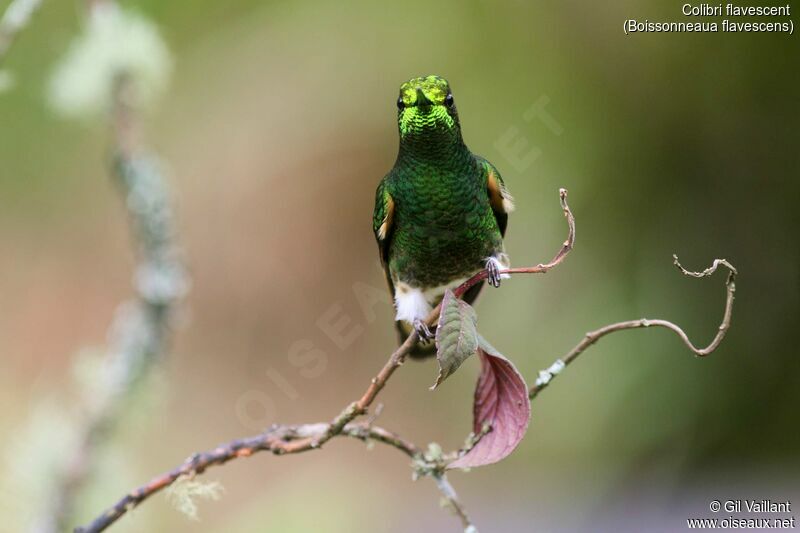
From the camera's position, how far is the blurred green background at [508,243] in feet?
11.0

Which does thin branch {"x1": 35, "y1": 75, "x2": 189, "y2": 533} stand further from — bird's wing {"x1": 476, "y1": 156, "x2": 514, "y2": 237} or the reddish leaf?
bird's wing {"x1": 476, "y1": 156, "x2": 514, "y2": 237}

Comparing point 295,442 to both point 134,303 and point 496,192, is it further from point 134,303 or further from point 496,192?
point 496,192

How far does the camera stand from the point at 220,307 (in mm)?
4047

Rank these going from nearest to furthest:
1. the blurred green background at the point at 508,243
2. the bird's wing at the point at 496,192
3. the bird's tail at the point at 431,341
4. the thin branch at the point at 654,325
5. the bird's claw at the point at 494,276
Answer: the thin branch at the point at 654,325 → the bird's claw at the point at 494,276 → the bird's wing at the point at 496,192 → the bird's tail at the point at 431,341 → the blurred green background at the point at 508,243

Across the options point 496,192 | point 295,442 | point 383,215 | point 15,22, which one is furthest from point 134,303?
point 496,192

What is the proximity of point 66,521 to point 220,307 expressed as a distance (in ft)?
9.21

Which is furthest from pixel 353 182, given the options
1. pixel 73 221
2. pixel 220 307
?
pixel 73 221

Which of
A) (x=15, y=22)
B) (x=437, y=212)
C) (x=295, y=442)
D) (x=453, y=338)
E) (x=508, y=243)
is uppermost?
(x=508, y=243)

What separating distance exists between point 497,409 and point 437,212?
495mm

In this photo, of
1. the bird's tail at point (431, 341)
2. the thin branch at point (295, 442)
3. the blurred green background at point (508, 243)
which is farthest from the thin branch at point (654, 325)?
the blurred green background at point (508, 243)

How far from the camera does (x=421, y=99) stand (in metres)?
1.34

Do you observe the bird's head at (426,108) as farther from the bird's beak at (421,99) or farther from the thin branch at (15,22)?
the thin branch at (15,22)

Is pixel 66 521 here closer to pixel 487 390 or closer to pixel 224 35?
pixel 487 390

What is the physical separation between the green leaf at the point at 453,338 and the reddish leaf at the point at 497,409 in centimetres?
11
